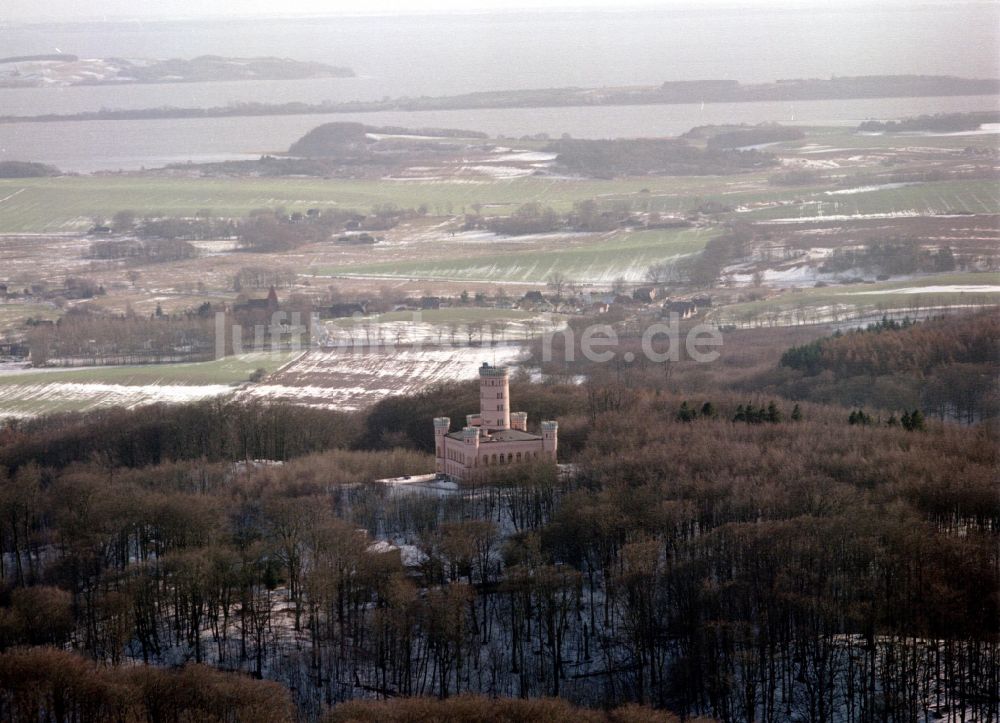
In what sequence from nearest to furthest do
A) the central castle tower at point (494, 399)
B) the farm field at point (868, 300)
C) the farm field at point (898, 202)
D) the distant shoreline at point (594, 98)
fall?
the central castle tower at point (494, 399), the farm field at point (868, 300), the farm field at point (898, 202), the distant shoreline at point (594, 98)

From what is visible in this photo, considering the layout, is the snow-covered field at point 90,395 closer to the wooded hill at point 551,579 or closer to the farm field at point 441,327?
the farm field at point 441,327

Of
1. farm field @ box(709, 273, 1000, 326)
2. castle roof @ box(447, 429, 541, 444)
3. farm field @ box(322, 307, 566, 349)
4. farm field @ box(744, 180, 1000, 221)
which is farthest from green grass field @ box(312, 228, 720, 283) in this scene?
castle roof @ box(447, 429, 541, 444)

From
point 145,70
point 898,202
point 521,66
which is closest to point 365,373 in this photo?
point 898,202

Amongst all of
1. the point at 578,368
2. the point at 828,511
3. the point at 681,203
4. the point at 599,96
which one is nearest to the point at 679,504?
Result: the point at 828,511

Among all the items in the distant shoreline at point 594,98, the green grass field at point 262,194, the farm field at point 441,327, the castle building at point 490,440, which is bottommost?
the farm field at point 441,327

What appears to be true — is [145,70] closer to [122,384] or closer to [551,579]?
[122,384]

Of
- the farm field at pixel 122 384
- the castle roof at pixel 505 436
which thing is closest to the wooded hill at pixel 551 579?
the castle roof at pixel 505 436

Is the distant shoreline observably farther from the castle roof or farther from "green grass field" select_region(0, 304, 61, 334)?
the castle roof
